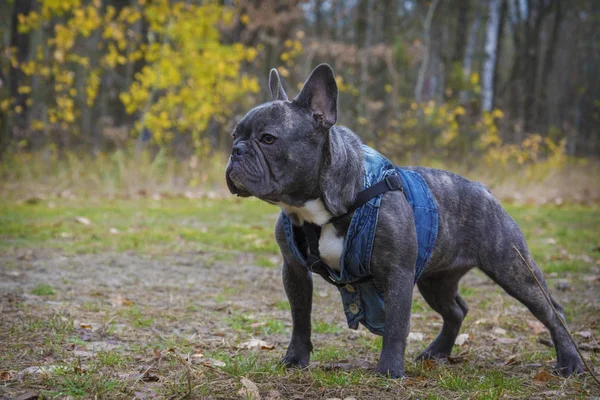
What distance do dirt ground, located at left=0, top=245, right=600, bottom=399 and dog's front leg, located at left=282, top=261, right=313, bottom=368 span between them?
0.14m

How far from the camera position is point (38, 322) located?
167 inches

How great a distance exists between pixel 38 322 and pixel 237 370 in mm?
1661

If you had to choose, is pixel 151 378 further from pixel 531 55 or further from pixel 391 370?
pixel 531 55

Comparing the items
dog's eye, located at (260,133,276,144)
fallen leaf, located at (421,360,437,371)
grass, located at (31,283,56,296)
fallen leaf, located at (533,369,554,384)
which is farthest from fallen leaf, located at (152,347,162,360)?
fallen leaf, located at (533,369,554,384)

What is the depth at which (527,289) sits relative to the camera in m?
4.00

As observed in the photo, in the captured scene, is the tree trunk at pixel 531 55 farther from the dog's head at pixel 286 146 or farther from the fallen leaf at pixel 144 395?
the fallen leaf at pixel 144 395

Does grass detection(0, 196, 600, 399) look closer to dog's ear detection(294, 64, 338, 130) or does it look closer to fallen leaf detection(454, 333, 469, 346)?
fallen leaf detection(454, 333, 469, 346)

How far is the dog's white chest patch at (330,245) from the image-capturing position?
3.46 metres

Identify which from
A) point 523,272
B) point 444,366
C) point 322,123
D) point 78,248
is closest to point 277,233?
point 322,123

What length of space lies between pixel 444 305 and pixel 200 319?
1.90 m

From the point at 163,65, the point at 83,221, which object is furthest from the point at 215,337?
the point at 163,65

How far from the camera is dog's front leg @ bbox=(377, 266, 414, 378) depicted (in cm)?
346

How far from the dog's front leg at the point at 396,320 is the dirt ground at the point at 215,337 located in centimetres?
11

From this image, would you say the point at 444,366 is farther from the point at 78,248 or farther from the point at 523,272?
the point at 78,248
